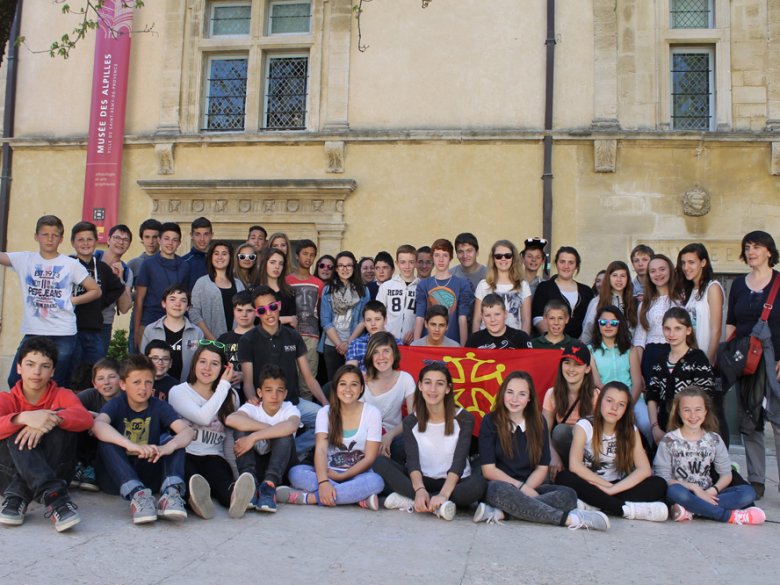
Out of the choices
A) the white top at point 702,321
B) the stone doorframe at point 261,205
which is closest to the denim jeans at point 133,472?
the white top at point 702,321

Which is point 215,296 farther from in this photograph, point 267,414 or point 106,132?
point 106,132

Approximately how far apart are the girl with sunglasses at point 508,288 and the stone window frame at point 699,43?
578 cm

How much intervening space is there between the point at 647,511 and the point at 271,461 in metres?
2.61

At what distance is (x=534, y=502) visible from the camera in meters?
4.96

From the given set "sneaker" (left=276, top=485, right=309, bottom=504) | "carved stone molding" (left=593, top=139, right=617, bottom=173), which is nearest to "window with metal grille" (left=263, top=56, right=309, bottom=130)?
"carved stone molding" (left=593, top=139, right=617, bottom=173)

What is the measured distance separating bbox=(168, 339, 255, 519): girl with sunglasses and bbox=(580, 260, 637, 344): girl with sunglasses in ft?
10.1

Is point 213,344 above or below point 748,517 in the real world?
above

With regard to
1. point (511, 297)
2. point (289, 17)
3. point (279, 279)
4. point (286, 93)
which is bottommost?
point (511, 297)

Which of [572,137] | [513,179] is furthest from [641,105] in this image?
[513,179]

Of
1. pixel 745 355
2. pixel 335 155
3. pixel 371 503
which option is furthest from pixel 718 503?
pixel 335 155

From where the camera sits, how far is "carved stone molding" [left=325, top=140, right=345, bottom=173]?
38.6 feet

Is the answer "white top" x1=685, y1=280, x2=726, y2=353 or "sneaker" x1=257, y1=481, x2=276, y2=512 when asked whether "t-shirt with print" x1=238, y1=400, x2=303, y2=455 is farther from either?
"white top" x1=685, y1=280, x2=726, y2=353

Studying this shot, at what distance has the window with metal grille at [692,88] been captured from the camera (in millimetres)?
11562

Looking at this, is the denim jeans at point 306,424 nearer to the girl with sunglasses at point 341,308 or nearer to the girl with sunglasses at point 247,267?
the girl with sunglasses at point 341,308
